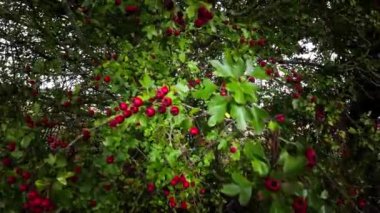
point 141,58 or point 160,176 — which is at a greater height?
point 141,58

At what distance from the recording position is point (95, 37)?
14.0 feet

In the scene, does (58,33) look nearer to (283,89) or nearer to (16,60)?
(16,60)

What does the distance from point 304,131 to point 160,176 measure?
2.70m

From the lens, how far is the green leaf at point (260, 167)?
168cm

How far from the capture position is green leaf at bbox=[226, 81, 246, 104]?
174 centimetres

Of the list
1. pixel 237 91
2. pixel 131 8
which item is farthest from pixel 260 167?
pixel 131 8

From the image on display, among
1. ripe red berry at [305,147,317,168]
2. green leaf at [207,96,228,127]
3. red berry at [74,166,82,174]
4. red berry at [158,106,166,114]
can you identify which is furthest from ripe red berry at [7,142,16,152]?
ripe red berry at [305,147,317,168]

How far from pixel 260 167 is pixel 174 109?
2.48 ft

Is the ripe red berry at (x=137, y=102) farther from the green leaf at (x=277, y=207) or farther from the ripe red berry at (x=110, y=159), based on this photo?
the green leaf at (x=277, y=207)

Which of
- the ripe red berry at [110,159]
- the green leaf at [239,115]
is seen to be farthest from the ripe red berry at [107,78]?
the green leaf at [239,115]

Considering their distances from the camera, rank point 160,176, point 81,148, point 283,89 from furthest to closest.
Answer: point 283,89 < point 160,176 < point 81,148

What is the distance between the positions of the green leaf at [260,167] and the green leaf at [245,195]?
80mm

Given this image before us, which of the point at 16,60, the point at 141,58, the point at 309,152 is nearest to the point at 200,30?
the point at 141,58

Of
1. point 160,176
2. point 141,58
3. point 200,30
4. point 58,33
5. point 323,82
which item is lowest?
point 160,176
